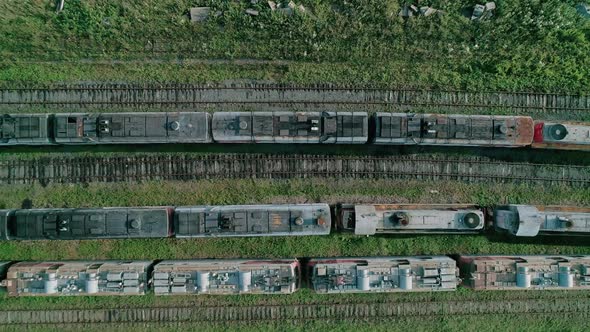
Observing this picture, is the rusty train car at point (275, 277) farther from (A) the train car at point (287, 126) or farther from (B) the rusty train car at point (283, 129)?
(A) the train car at point (287, 126)

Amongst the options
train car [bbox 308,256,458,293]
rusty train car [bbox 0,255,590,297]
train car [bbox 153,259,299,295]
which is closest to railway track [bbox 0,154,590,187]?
rusty train car [bbox 0,255,590,297]

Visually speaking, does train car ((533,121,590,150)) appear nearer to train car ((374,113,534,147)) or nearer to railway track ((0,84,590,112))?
train car ((374,113,534,147))

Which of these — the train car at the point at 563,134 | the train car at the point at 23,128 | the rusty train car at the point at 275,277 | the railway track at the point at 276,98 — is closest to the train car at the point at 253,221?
the rusty train car at the point at 275,277

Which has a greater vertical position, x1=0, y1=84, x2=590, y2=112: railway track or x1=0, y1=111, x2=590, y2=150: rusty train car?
x1=0, y1=84, x2=590, y2=112: railway track

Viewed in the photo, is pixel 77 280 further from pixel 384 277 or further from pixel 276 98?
pixel 384 277

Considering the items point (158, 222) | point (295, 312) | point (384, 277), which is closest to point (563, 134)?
point (384, 277)

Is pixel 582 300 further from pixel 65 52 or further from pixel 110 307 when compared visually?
pixel 65 52
